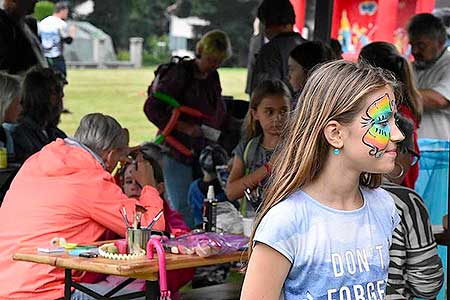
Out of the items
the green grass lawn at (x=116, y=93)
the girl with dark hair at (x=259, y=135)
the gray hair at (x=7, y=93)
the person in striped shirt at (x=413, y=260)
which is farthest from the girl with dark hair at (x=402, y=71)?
the green grass lawn at (x=116, y=93)

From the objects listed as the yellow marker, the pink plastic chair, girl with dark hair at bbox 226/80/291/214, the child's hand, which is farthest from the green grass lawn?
the pink plastic chair

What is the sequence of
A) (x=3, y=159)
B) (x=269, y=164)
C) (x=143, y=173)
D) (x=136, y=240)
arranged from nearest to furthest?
(x=136, y=240) < (x=269, y=164) < (x=143, y=173) < (x=3, y=159)

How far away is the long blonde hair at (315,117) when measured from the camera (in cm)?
236

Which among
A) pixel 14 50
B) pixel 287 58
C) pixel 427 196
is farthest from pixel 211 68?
pixel 427 196

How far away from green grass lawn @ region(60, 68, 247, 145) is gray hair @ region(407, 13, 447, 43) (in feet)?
19.0

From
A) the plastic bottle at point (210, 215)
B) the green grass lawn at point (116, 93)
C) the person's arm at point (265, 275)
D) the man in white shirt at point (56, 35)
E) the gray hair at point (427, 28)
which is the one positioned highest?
the gray hair at point (427, 28)

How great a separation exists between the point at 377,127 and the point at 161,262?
57.8 inches

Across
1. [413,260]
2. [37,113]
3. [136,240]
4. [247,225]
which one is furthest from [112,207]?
[37,113]

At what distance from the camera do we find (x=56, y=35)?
11992 millimetres

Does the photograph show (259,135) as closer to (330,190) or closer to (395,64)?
(395,64)

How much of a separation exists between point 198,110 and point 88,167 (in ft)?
9.94

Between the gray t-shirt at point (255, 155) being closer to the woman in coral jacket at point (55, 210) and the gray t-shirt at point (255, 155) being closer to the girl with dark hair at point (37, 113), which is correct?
the woman in coral jacket at point (55, 210)

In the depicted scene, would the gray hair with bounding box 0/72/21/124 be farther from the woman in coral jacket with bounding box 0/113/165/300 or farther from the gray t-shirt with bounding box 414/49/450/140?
the gray t-shirt with bounding box 414/49/450/140

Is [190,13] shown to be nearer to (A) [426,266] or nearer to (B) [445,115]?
(B) [445,115]
